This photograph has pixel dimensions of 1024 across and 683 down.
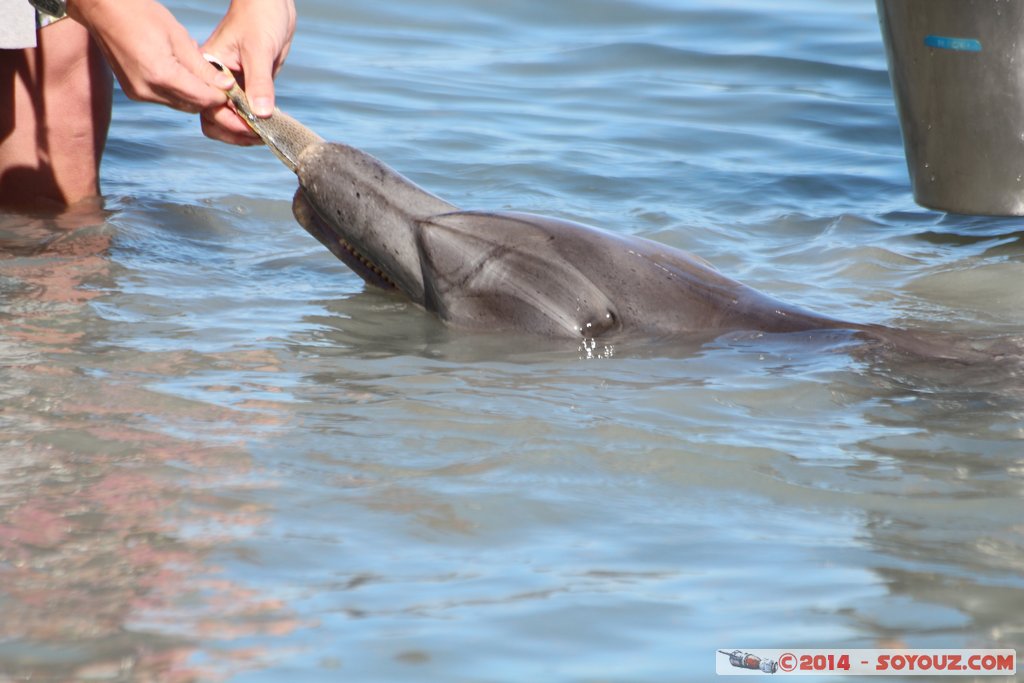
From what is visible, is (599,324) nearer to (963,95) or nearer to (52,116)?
(963,95)

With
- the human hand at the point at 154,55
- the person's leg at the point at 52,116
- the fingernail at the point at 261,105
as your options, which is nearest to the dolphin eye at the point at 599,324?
the fingernail at the point at 261,105

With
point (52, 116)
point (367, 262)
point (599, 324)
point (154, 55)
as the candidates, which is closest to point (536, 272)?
point (599, 324)

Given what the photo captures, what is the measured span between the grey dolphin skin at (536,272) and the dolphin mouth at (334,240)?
0.51ft

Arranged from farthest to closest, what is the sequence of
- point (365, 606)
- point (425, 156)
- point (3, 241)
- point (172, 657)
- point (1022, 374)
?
1. point (425, 156)
2. point (3, 241)
3. point (1022, 374)
4. point (365, 606)
5. point (172, 657)

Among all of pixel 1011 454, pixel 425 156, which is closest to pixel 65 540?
pixel 1011 454

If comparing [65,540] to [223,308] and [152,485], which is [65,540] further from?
[223,308]

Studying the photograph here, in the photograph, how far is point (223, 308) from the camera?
4.90 meters

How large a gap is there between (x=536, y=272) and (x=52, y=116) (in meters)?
2.76

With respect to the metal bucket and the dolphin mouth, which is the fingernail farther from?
the metal bucket

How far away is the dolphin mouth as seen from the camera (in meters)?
4.80

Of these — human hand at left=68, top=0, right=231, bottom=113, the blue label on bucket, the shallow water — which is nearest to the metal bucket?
the blue label on bucket

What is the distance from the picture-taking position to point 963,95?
19.4 feet

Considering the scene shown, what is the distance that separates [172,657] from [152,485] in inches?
31.9

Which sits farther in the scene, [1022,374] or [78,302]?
[78,302]
